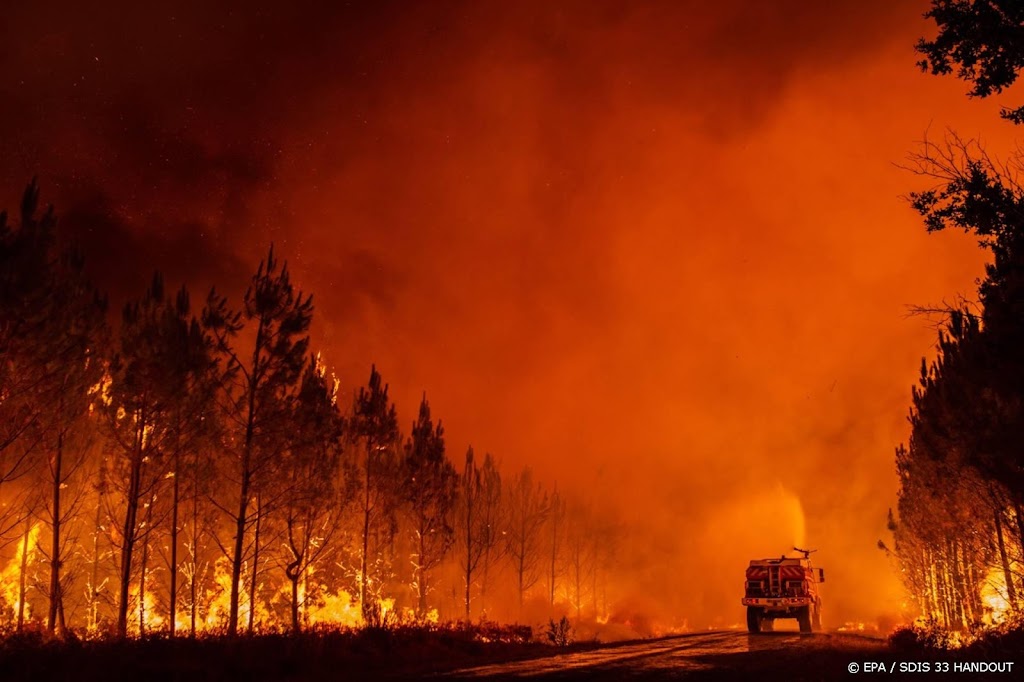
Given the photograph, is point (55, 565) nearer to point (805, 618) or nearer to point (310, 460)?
point (310, 460)

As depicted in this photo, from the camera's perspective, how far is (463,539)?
215 feet

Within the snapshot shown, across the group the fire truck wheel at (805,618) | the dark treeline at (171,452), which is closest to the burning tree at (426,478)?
the dark treeline at (171,452)

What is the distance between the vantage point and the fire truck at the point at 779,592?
32.7 meters

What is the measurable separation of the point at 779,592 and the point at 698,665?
58.5ft

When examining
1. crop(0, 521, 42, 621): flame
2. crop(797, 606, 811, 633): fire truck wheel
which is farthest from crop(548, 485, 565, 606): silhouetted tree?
crop(0, 521, 42, 621): flame

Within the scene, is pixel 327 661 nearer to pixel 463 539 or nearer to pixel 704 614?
pixel 463 539

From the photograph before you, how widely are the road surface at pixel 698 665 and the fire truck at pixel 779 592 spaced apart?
9.15m

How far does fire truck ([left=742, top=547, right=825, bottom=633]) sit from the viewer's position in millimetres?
32688

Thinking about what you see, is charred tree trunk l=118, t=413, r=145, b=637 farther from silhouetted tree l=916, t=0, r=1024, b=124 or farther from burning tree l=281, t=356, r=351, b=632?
silhouetted tree l=916, t=0, r=1024, b=124

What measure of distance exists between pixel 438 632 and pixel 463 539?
135ft

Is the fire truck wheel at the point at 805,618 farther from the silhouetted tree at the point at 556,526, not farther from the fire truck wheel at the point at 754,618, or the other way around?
the silhouetted tree at the point at 556,526

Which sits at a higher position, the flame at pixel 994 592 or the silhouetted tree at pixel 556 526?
the silhouetted tree at pixel 556 526

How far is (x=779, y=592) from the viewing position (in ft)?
108

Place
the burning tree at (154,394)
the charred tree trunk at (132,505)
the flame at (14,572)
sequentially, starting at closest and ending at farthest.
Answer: the charred tree trunk at (132,505) < the burning tree at (154,394) < the flame at (14,572)
